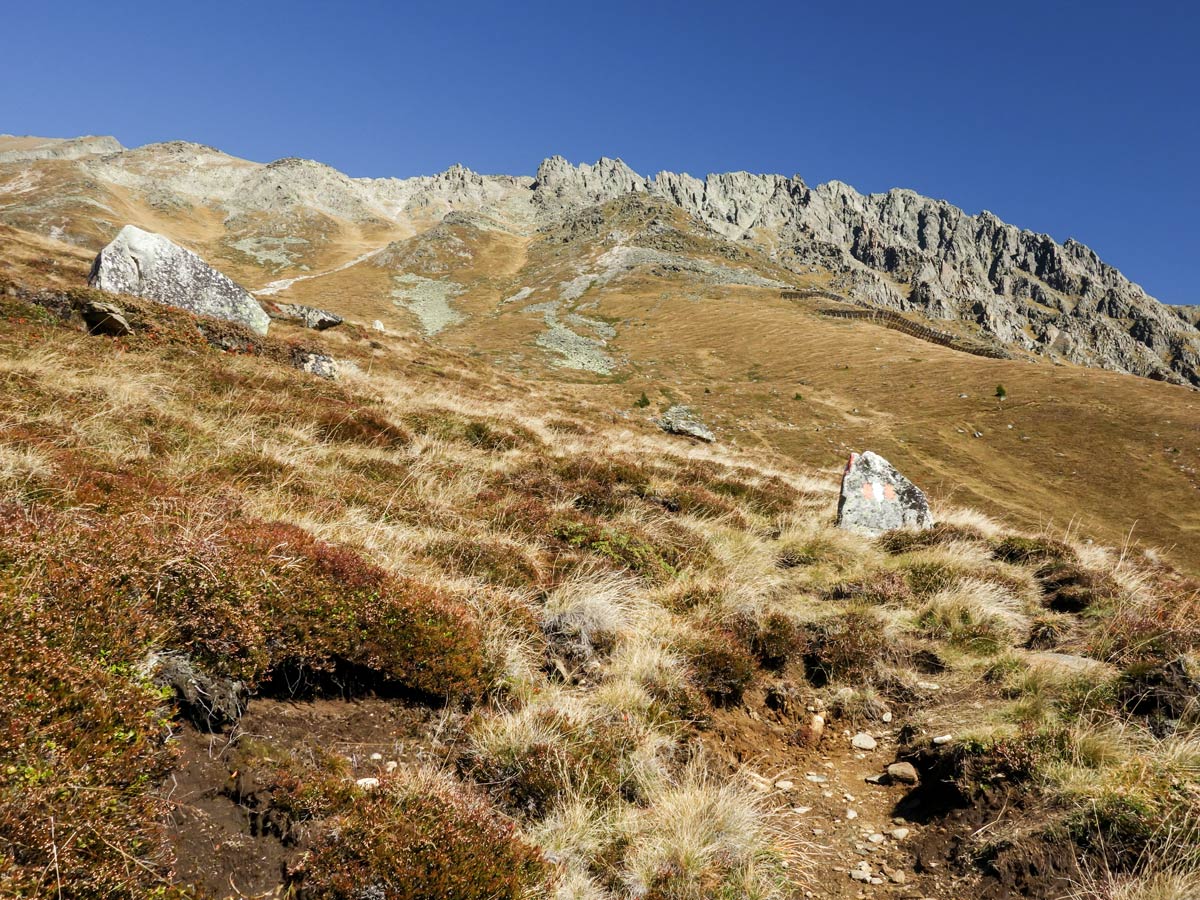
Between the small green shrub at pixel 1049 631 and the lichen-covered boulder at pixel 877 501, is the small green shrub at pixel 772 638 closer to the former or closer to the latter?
the small green shrub at pixel 1049 631

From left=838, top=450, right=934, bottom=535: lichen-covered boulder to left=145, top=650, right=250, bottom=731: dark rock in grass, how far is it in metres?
11.6

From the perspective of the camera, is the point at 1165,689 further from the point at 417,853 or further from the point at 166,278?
the point at 166,278

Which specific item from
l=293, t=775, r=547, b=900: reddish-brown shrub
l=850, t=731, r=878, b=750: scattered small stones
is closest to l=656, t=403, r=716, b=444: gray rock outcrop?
l=850, t=731, r=878, b=750: scattered small stones

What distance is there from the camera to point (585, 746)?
162 inches

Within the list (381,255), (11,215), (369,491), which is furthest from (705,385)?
(11,215)

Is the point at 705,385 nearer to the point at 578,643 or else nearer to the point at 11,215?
the point at 578,643

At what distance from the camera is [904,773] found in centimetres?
468

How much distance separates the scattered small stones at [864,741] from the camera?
207 inches

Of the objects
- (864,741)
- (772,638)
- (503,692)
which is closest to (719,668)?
(772,638)

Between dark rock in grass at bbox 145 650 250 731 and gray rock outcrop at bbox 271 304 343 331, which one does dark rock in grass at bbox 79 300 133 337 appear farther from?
gray rock outcrop at bbox 271 304 343 331

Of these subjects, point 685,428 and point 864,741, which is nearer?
point 864,741

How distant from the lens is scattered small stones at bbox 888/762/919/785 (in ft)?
15.2

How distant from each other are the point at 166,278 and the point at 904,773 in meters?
22.8

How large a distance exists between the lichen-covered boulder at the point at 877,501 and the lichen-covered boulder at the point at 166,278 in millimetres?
18981
